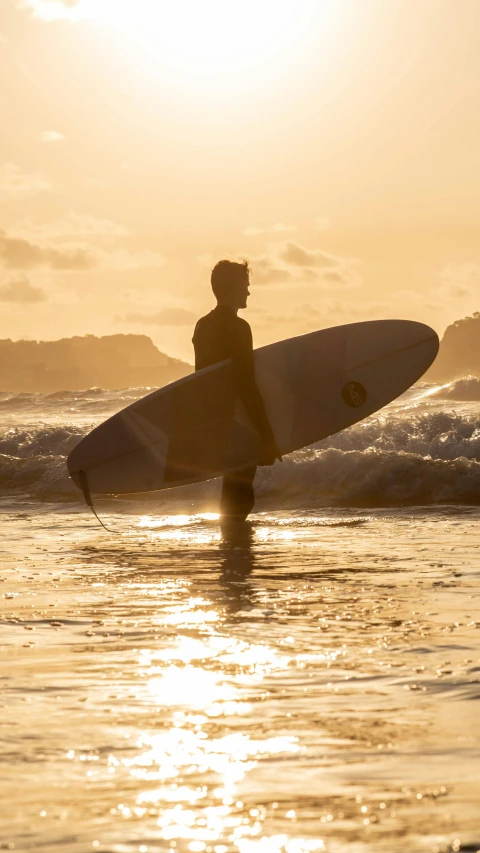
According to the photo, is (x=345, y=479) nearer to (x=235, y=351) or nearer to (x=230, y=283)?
(x=235, y=351)

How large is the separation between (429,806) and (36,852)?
2.55ft

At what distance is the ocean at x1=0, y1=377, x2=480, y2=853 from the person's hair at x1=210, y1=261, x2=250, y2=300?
1621 millimetres

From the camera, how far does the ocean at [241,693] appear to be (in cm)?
215

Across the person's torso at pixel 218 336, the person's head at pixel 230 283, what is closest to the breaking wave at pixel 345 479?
the person's torso at pixel 218 336

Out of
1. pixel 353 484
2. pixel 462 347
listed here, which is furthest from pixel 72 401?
pixel 462 347

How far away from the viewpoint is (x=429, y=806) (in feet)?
7.23

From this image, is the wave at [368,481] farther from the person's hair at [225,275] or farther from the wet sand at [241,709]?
the wet sand at [241,709]

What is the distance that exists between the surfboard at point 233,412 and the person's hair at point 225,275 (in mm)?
589

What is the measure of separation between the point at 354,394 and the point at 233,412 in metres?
1.32

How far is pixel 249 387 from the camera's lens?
7.32 metres

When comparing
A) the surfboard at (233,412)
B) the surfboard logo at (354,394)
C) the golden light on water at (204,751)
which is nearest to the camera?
the golden light on water at (204,751)

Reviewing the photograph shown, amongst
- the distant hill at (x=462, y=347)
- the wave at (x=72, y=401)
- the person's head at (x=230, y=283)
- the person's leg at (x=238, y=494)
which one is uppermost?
the distant hill at (x=462, y=347)

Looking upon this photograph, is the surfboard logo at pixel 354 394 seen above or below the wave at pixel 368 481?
above

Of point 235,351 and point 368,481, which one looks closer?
point 235,351
